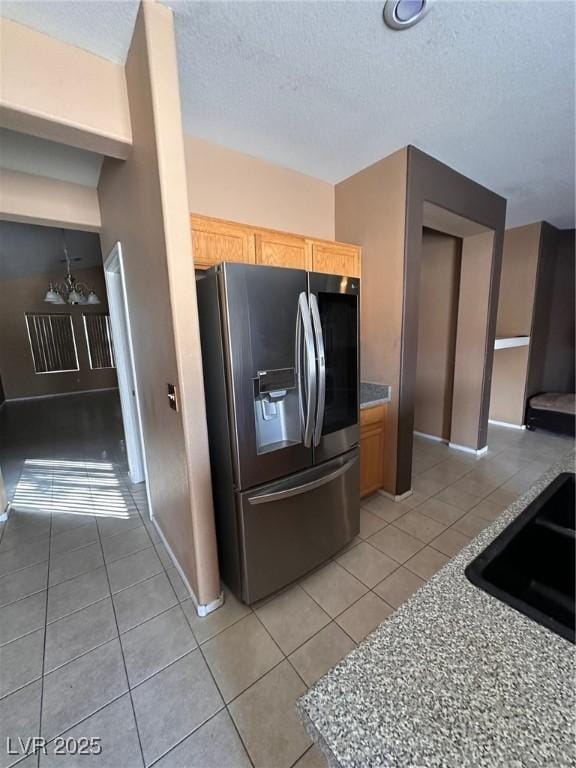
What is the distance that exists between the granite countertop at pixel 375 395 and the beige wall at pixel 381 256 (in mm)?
47

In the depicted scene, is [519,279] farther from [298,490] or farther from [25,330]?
[25,330]

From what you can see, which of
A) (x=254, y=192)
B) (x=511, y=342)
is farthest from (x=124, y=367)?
Answer: (x=511, y=342)

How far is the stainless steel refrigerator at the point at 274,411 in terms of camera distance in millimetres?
1492

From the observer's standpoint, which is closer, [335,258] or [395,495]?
[335,258]

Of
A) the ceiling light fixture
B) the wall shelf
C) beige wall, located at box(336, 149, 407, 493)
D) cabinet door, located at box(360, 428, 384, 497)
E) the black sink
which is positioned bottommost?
cabinet door, located at box(360, 428, 384, 497)

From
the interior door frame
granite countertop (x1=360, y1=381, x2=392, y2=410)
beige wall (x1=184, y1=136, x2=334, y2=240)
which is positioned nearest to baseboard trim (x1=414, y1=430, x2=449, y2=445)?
granite countertop (x1=360, y1=381, x2=392, y2=410)

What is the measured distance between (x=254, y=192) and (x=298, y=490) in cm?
216

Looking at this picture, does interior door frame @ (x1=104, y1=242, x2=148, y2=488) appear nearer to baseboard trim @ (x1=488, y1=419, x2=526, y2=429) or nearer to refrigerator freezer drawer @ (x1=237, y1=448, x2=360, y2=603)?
refrigerator freezer drawer @ (x1=237, y1=448, x2=360, y2=603)

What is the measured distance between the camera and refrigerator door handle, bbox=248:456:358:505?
160cm

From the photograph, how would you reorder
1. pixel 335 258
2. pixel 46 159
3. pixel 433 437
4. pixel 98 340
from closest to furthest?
pixel 46 159, pixel 335 258, pixel 433 437, pixel 98 340

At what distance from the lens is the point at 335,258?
2.52 m

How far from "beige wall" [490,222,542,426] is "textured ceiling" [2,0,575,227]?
200 cm

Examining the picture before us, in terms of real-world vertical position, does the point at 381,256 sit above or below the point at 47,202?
below

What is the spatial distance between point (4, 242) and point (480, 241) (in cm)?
614
